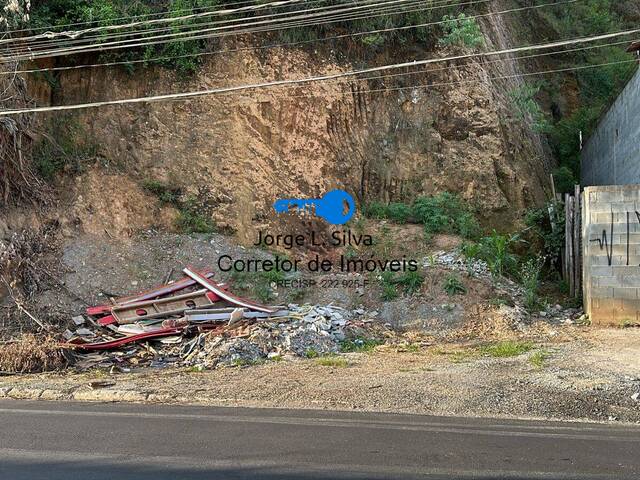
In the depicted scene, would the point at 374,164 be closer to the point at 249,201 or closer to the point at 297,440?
the point at 249,201

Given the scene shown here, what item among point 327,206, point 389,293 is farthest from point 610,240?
point 327,206

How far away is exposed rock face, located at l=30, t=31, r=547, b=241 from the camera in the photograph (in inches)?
656

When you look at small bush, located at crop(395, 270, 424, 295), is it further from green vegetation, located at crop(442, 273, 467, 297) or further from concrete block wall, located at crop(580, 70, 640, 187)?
concrete block wall, located at crop(580, 70, 640, 187)

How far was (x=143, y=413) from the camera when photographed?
7547 millimetres

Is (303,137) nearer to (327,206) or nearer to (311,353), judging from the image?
(327,206)

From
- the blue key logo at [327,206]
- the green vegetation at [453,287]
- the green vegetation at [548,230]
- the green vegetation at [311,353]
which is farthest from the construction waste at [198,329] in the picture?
the green vegetation at [548,230]

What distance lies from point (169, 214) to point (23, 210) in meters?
3.21

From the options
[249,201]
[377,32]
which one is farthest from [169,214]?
[377,32]

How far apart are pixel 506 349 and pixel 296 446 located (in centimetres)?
558

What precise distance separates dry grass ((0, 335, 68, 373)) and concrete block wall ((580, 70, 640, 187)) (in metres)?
12.9

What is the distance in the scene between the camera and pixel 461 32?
59.1 ft

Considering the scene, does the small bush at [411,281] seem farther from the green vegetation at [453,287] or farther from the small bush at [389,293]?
the green vegetation at [453,287]

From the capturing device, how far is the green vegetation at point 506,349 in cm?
1047

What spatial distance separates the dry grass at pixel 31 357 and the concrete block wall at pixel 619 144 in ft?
42.2
